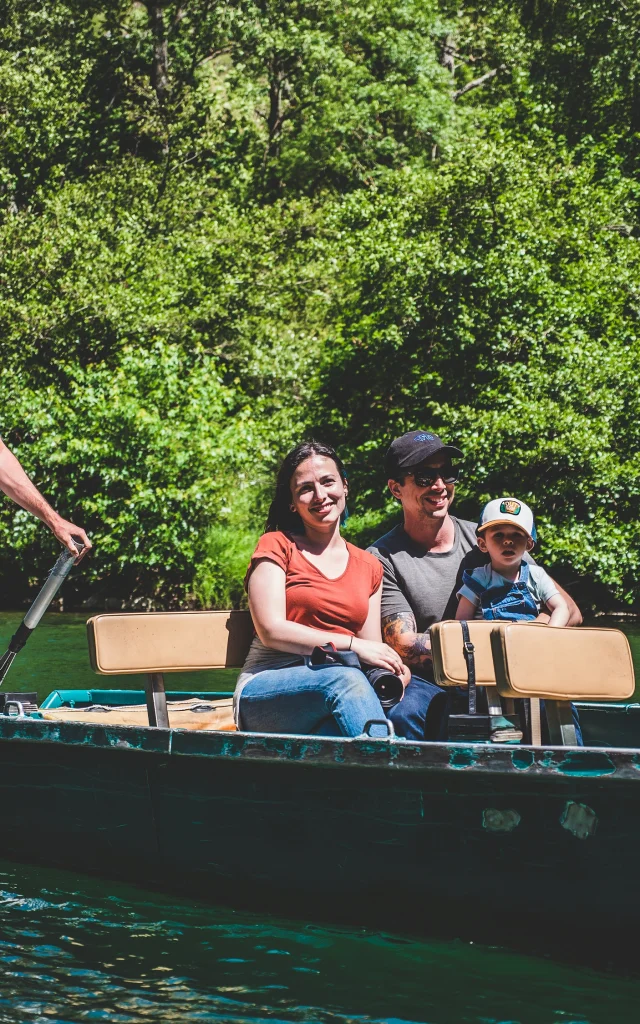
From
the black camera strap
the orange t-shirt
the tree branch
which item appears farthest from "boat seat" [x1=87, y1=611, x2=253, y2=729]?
the tree branch

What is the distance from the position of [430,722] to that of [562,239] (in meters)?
14.2

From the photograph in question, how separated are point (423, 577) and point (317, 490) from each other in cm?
61

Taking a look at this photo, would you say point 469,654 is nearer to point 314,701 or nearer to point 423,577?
point 314,701

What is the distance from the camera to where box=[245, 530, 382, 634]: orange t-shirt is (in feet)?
13.3

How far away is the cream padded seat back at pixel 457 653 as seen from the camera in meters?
3.75

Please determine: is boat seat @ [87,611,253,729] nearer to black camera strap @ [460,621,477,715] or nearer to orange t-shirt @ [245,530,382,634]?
orange t-shirt @ [245,530,382,634]

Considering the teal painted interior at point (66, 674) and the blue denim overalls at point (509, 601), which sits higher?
the blue denim overalls at point (509, 601)

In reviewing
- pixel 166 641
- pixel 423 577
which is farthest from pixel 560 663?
pixel 166 641

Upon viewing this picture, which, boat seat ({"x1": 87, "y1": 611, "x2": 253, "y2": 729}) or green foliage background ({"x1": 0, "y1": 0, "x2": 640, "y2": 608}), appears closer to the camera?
boat seat ({"x1": 87, "y1": 611, "x2": 253, "y2": 729})

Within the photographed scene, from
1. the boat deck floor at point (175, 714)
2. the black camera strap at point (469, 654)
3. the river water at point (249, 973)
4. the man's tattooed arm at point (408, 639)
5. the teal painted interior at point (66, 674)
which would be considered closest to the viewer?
the river water at point (249, 973)

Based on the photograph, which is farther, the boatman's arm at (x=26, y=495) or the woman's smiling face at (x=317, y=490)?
the boatman's arm at (x=26, y=495)

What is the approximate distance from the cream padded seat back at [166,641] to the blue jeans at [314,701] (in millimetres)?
456

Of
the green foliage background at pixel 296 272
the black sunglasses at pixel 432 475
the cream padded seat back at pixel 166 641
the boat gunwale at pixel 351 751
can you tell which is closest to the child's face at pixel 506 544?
the black sunglasses at pixel 432 475

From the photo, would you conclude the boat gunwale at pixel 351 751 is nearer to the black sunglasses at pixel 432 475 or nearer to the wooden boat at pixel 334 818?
the wooden boat at pixel 334 818
